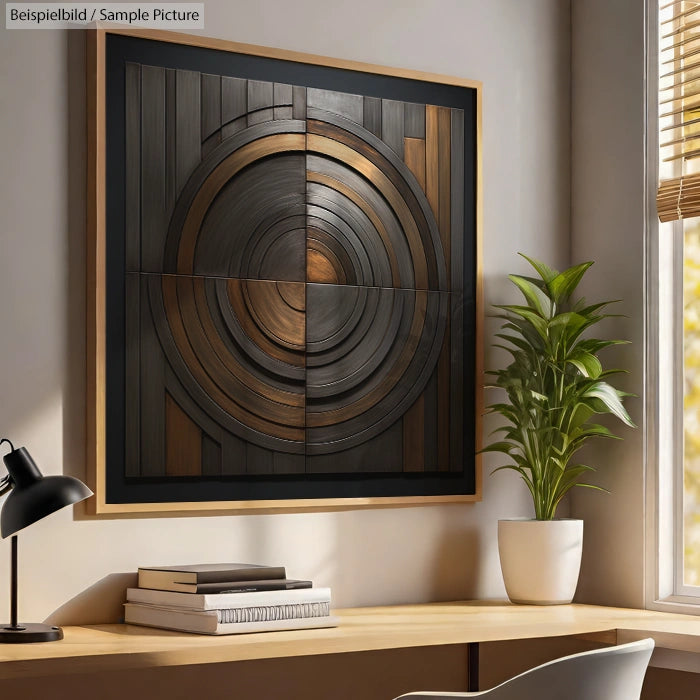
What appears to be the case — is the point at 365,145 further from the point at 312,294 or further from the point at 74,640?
the point at 74,640

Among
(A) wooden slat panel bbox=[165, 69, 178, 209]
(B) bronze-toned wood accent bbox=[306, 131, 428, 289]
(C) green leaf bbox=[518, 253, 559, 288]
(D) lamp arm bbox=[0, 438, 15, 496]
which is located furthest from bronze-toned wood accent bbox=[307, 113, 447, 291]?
(D) lamp arm bbox=[0, 438, 15, 496]

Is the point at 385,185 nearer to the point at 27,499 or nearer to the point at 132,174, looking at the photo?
the point at 132,174

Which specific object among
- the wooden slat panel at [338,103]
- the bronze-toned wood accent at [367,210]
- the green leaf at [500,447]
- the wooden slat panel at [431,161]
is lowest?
the green leaf at [500,447]

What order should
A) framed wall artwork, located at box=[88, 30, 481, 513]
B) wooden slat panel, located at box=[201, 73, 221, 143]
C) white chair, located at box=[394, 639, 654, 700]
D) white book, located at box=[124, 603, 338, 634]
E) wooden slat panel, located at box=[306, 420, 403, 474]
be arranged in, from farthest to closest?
wooden slat panel, located at box=[306, 420, 403, 474] → wooden slat panel, located at box=[201, 73, 221, 143] → framed wall artwork, located at box=[88, 30, 481, 513] → white book, located at box=[124, 603, 338, 634] → white chair, located at box=[394, 639, 654, 700]

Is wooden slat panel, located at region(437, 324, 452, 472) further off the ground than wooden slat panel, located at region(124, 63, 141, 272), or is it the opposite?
wooden slat panel, located at region(124, 63, 141, 272)

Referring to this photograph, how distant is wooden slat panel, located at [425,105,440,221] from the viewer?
9.96ft

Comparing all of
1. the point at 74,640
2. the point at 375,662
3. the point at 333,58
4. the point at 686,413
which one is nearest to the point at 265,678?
the point at 375,662

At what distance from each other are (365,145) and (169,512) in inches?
41.4

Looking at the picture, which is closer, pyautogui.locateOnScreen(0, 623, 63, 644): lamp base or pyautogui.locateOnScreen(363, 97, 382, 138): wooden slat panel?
pyautogui.locateOnScreen(0, 623, 63, 644): lamp base

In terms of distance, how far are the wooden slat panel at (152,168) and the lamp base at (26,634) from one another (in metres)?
0.84

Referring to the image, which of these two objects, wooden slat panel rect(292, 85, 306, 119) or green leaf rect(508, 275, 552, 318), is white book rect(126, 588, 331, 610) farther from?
wooden slat panel rect(292, 85, 306, 119)

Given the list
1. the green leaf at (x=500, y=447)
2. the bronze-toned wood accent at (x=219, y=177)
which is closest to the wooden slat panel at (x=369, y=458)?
the green leaf at (x=500, y=447)

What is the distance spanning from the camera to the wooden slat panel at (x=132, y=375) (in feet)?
8.52

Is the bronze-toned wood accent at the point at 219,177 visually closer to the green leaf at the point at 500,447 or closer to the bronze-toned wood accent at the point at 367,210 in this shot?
the bronze-toned wood accent at the point at 367,210
